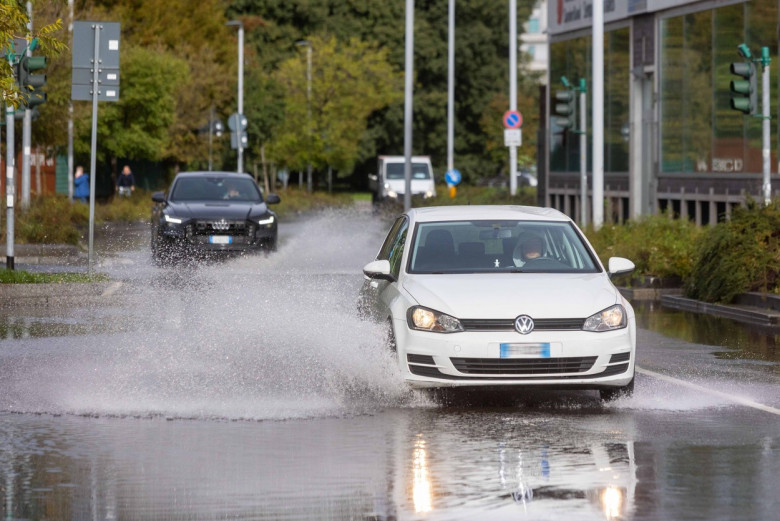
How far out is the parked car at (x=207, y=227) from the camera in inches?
1084

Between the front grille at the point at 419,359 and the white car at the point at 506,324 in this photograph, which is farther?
the front grille at the point at 419,359

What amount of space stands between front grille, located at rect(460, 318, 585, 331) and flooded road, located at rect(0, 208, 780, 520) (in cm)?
56

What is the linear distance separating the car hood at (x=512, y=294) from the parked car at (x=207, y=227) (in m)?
15.5

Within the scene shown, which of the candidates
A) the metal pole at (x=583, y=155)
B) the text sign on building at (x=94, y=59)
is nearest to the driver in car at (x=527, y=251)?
Result: the text sign on building at (x=94, y=59)

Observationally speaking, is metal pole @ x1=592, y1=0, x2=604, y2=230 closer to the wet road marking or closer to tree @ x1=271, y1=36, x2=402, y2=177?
the wet road marking

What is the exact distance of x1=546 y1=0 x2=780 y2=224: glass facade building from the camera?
114ft

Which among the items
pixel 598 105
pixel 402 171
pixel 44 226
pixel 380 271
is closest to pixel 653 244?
pixel 598 105

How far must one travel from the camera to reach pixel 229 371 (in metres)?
13.2

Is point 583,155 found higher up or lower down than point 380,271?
higher up

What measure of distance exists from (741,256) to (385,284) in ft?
29.3

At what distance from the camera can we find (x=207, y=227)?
27.6 m

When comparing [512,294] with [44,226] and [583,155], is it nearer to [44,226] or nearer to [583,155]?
[583,155]

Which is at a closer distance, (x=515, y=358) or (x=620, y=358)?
(x=515, y=358)

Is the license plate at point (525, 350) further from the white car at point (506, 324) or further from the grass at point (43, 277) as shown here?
the grass at point (43, 277)
